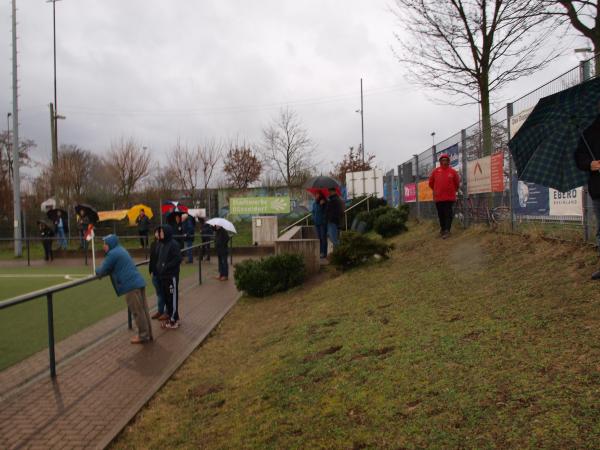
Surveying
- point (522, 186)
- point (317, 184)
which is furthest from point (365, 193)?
point (522, 186)

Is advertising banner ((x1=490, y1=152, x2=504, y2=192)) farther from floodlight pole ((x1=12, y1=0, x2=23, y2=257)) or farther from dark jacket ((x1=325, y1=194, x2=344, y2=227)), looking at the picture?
floodlight pole ((x1=12, y1=0, x2=23, y2=257))

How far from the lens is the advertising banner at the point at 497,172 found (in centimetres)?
951

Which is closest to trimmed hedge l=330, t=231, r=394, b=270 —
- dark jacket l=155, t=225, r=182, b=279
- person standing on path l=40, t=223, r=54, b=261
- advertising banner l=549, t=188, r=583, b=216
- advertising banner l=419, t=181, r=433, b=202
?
advertising banner l=549, t=188, r=583, b=216

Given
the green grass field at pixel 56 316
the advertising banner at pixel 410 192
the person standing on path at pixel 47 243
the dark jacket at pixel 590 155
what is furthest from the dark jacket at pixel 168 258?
the person standing on path at pixel 47 243

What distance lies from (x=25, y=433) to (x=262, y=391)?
1.99m

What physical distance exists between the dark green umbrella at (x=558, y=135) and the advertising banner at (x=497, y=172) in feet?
12.0

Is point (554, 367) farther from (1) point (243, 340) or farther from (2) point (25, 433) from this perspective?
(1) point (243, 340)

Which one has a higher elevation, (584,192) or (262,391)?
(584,192)

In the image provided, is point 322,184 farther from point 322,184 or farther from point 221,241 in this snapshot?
point 221,241

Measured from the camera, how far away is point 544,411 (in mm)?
2908

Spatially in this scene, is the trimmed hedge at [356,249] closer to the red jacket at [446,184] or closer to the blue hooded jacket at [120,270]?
the red jacket at [446,184]

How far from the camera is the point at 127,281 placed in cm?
718

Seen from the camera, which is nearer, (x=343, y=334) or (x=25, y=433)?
(x=25, y=433)

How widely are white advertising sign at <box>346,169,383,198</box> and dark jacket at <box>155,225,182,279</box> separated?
657 inches
